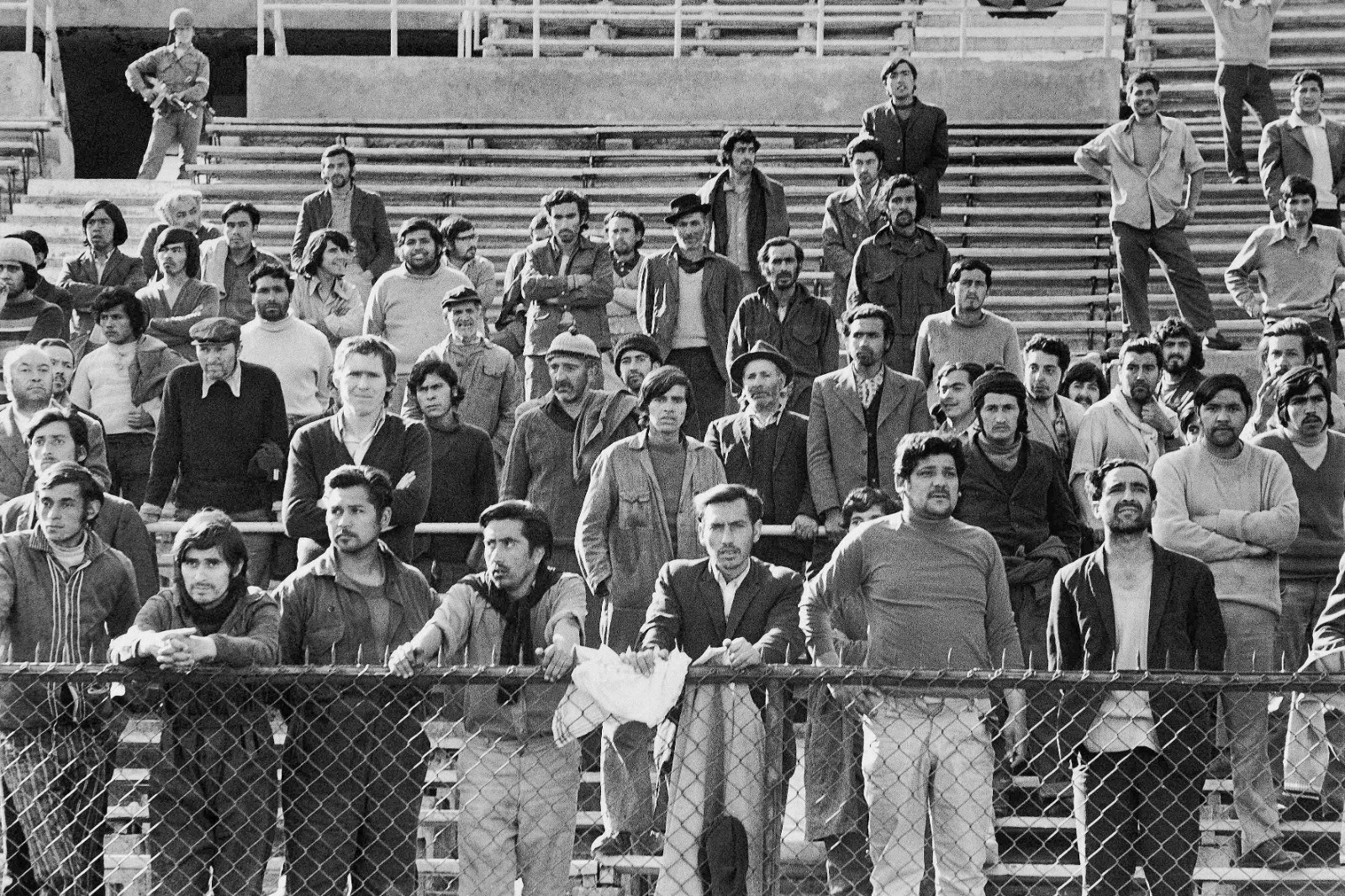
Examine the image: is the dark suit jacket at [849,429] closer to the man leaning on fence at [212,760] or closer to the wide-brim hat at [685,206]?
the wide-brim hat at [685,206]

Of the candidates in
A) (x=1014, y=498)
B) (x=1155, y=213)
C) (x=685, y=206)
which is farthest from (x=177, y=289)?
(x=1155, y=213)

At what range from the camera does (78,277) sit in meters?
13.8

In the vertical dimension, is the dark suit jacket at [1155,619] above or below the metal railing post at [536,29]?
below

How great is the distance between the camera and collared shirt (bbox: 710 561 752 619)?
7.96m

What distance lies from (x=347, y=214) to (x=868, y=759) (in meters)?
8.03

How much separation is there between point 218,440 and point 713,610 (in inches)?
130

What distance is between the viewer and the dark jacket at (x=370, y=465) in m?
9.21

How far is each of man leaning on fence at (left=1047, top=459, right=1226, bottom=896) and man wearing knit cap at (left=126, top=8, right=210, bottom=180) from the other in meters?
12.8

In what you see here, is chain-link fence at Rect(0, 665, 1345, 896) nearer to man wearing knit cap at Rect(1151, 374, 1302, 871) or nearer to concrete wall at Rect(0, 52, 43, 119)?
man wearing knit cap at Rect(1151, 374, 1302, 871)

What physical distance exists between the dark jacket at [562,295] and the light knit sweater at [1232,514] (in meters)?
4.36

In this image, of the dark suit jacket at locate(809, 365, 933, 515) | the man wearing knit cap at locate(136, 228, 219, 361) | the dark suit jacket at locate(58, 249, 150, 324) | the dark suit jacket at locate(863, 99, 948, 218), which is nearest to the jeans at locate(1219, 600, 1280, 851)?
the dark suit jacket at locate(809, 365, 933, 515)

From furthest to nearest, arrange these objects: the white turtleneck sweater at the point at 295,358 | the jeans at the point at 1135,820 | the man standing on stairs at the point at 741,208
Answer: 1. the man standing on stairs at the point at 741,208
2. the white turtleneck sweater at the point at 295,358
3. the jeans at the point at 1135,820

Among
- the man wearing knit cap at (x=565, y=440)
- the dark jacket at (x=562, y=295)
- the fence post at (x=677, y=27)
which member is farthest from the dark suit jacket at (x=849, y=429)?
the fence post at (x=677, y=27)

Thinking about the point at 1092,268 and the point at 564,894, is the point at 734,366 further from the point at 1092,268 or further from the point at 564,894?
the point at 1092,268
